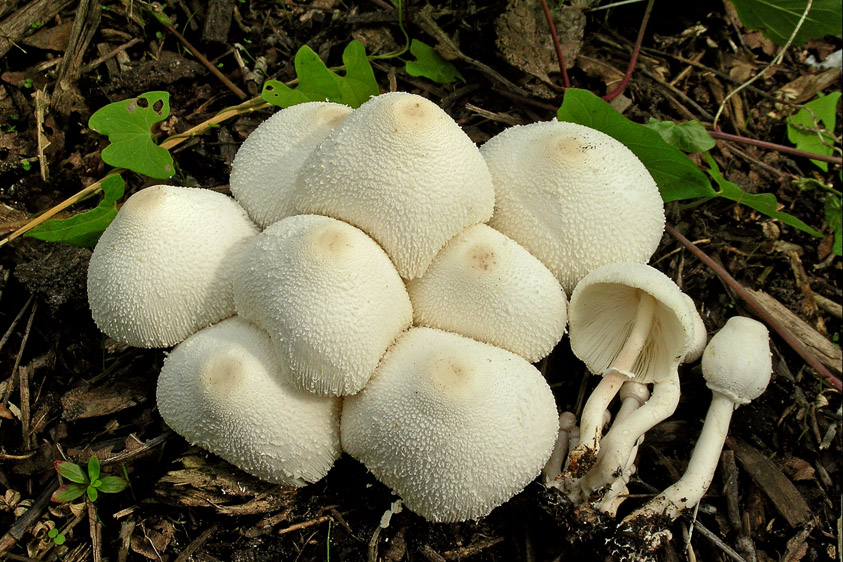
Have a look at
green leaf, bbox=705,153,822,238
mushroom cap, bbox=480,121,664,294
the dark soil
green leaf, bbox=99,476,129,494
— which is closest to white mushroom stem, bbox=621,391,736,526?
the dark soil

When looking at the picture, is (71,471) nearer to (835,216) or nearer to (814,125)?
(835,216)

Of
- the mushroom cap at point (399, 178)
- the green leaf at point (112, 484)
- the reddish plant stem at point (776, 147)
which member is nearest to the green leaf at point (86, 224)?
the mushroom cap at point (399, 178)

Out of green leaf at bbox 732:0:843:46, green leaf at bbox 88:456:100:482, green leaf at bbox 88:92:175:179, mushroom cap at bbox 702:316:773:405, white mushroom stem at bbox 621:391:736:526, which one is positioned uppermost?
green leaf at bbox 732:0:843:46

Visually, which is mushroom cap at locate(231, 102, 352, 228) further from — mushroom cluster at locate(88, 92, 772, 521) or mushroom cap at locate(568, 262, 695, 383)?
mushroom cap at locate(568, 262, 695, 383)

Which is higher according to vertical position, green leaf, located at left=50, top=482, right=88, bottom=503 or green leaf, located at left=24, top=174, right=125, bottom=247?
green leaf, located at left=24, top=174, right=125, bottom=247

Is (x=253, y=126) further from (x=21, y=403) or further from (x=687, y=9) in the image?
(x=687, y=9)

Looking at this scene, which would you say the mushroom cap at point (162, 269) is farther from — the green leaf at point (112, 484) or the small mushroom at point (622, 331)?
the small mushroom at point (622, 331)

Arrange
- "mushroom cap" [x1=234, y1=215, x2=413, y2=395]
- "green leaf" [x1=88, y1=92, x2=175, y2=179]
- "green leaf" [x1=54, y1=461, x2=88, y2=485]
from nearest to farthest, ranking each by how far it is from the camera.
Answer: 1. "mushroom cap" [x1=234, y1=215, x2=413, y2=395]
2. "green leaf" [x1=54, y1=461, x2=88, y2=485]
3. "green leaf" [x1=88, y1=92, x2=175, y2=179]

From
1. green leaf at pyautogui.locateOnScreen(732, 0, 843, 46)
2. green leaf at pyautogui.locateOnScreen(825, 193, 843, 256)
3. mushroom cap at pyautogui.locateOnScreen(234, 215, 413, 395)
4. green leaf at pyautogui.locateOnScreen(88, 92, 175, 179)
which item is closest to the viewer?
mushroom cap at pyautogui.locateOnScreen(234, 215, 413, 395)
